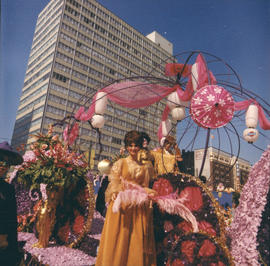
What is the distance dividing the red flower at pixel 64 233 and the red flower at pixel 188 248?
2182 millimetres

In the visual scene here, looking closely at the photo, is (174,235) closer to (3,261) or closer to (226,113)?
(3,261)

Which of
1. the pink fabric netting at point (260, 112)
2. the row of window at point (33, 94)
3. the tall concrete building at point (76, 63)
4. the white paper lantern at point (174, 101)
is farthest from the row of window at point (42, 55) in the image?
the pink fabric netting at point (260, 112)

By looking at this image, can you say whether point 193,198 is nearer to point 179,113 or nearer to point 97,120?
point 179,113

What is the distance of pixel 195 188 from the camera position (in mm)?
2758

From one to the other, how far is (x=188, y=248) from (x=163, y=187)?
77 cm

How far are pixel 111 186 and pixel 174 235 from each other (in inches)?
37.7

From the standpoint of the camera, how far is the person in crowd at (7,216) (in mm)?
2270

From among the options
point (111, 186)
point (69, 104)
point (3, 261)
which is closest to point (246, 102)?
point (111, 186)

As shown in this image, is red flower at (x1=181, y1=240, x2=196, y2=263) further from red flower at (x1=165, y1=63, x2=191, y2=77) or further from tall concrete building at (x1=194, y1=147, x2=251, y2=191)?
red flower at (x1=165, y1=63, x2=191, y2=77)

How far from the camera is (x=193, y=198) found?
8.99 ft

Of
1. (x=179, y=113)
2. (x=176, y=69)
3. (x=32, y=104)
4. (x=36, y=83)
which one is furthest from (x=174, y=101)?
(x=36, y=83)

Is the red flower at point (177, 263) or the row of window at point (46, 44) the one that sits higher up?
the row of window at point (46, 44)

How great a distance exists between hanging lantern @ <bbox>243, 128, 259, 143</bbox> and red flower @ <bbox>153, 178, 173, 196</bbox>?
14.5 ft

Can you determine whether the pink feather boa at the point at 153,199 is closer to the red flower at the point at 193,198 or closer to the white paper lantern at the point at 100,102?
the red flower at the point at 193,198
